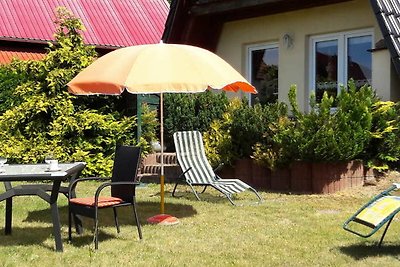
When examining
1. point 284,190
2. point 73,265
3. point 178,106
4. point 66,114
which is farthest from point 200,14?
point 73,265

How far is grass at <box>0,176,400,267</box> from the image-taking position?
6.20 m

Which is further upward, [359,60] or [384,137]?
[359,60]

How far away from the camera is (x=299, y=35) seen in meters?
13.8

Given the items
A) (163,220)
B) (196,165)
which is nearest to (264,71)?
(196,165)

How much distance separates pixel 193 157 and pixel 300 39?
15.7ft

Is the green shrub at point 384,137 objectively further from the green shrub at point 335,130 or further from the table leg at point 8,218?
the table leg at point 8,218

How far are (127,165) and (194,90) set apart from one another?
4.23ft

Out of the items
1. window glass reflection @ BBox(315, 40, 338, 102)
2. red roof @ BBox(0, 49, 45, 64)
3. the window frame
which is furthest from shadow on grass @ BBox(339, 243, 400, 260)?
red roof @ BBox(0, 49, 45, 64)

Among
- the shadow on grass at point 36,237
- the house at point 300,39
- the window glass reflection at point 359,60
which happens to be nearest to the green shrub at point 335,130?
the house at point 300,39

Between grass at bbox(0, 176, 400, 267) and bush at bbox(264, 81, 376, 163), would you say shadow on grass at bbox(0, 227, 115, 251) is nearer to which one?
grass at bbox(0, 176, 400, 267)

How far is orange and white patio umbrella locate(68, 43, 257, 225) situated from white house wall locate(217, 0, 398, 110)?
4367mm

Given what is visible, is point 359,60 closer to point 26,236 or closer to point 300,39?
point 300,39

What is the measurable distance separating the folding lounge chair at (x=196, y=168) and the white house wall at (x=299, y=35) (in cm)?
380

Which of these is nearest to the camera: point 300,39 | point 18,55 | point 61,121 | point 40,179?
point 40,179
